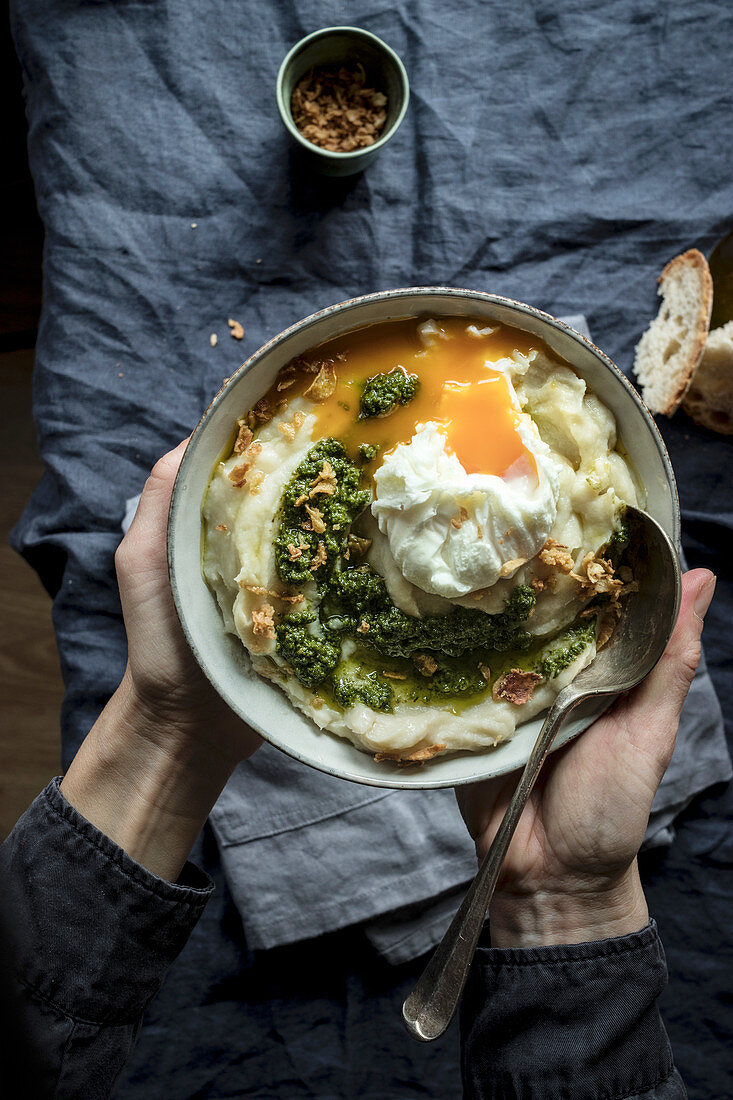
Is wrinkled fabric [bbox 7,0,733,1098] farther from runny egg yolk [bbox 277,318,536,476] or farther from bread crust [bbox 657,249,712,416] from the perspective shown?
runny egg yolk [bbox 277,318,536,476]

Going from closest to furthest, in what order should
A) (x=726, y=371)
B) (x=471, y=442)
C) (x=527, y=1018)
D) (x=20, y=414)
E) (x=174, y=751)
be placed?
(x=471, y=442) < (x=527, y=1018) < (x=174, y=751) < (x=726, y=371) < (x=20, y=414)

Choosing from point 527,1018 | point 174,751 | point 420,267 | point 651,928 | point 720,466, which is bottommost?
point 527,1018

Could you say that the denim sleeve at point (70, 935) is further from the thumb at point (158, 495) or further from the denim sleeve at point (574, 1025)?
the denim sleeve at point (574, 1025)

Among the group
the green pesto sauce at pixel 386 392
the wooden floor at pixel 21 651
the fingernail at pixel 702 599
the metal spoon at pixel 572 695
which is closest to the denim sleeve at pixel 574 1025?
the metal spoon at pixel 572 695

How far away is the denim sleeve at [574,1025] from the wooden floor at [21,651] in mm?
2231

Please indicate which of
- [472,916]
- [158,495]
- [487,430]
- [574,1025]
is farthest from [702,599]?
[158,495]

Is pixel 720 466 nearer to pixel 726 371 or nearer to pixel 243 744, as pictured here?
pixel 726 371

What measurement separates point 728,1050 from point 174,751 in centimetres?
243

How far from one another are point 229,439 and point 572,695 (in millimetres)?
1116

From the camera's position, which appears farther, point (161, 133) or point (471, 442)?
point (161, 133)

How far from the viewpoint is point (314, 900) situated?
10.3 feet

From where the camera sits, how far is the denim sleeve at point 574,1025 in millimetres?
2471

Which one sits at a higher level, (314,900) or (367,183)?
(367,183)

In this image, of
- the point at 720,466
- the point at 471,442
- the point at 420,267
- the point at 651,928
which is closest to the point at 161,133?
the point at 420,267
